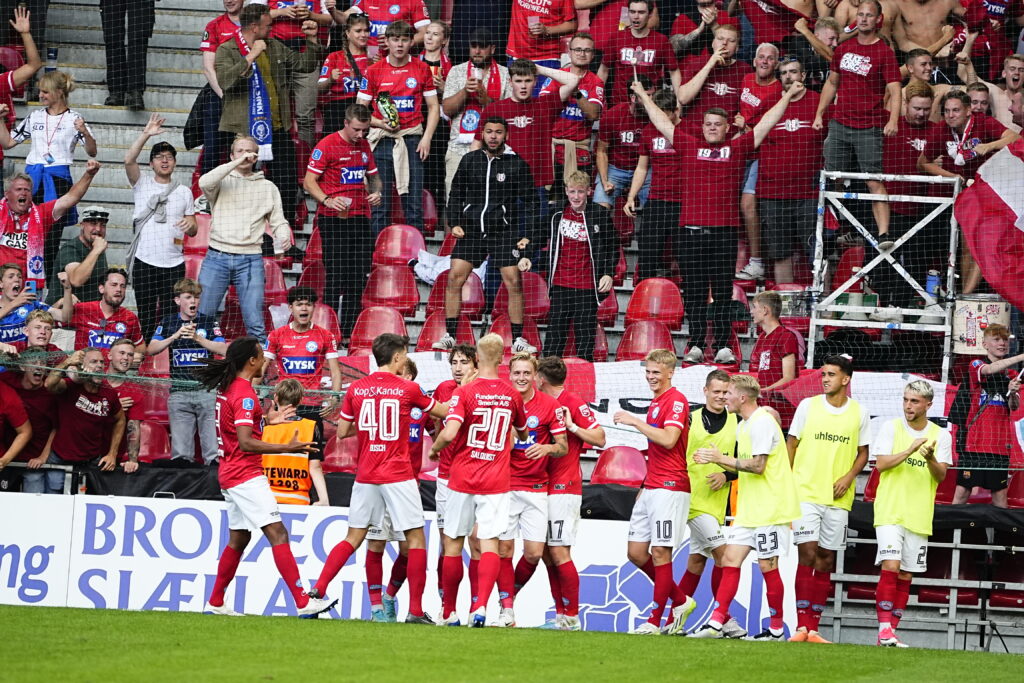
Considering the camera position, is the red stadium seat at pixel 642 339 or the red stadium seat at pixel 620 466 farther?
the red stadium seat at pixel 642 339

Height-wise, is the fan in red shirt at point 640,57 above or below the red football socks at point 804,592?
above

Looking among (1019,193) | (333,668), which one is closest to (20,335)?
(333,668)

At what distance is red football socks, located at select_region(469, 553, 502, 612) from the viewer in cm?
897

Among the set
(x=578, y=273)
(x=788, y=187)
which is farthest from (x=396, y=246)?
(x=788, y=187)

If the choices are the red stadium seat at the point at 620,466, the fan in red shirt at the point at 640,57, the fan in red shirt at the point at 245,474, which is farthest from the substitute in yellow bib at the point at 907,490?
the fan in red shirt at the point at 640,57

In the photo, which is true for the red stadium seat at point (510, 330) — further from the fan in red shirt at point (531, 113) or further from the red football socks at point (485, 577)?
the red football socks at point (485, 577)

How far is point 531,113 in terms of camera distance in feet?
A: 49.3

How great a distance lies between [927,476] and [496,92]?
24.8ft

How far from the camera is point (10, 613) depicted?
9.12 meters

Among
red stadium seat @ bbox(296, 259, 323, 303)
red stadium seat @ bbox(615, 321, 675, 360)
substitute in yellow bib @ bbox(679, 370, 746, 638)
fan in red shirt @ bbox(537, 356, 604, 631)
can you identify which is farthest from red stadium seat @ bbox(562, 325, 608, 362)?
fan in red shirt @ bbox(537, 356, 604, 631)

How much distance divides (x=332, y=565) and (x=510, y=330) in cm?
525

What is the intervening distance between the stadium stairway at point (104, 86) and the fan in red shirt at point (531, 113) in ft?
8.16

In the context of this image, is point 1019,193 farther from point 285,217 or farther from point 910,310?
point 285,217

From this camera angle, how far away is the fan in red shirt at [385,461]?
9.10m
